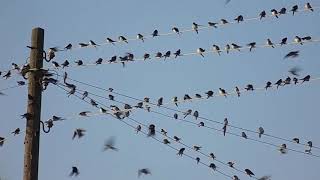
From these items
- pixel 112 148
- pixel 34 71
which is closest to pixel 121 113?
pixel 112 148

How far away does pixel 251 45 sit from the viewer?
14.3 metres

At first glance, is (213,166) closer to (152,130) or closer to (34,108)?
(152,130)

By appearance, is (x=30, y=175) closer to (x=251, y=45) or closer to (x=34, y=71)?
(x=34, y=71)

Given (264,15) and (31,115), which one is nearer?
(31,115)

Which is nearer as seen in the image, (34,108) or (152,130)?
(34,108)

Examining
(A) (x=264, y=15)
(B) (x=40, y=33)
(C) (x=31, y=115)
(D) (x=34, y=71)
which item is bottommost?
(C) (x=31, y=115)

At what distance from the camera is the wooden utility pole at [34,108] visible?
37.2ft

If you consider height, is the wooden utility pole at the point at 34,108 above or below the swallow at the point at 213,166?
above

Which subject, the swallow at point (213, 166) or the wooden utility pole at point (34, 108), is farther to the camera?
the swallow at point (213, 166)

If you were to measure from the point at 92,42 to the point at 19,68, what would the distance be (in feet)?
10.8

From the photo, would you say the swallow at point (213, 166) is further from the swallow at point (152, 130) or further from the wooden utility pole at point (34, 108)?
the wooden utility pole at point (34, 108)

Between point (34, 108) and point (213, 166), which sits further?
point (213, 166)

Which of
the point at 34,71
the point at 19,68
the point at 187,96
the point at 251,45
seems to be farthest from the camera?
the point at 187,96

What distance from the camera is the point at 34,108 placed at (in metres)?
11.8
